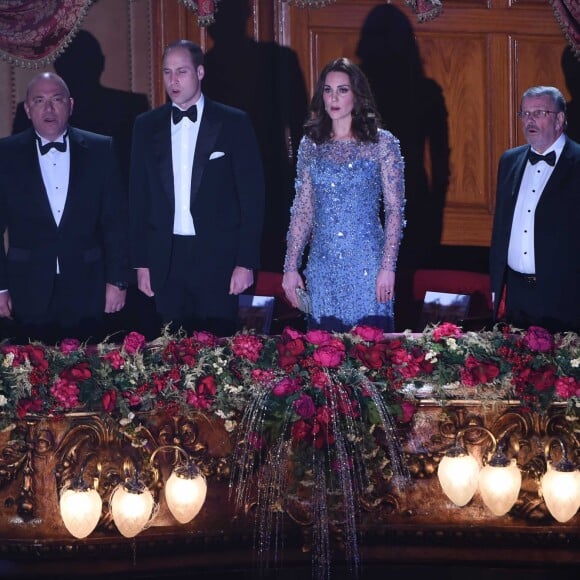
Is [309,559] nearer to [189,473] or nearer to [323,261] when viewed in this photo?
[189,473]

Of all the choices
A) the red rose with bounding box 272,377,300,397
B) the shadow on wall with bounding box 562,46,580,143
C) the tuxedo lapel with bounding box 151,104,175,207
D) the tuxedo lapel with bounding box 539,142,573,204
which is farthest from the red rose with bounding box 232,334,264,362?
the shadow on wall with bounding box 562,46,580,143

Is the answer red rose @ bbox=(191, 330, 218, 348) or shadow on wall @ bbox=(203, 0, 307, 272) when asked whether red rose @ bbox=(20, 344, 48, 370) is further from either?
shadow on wall @ bbox=(203, 0, 307, 272)

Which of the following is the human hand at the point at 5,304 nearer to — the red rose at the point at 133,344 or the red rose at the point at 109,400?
the red rose at the point at 133,344

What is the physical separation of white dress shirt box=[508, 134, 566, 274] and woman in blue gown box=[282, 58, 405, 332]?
550 mm

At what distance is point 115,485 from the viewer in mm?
3172

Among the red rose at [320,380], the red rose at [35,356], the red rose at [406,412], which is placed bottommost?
the red rose at [406,412]

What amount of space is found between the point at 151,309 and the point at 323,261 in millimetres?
1746

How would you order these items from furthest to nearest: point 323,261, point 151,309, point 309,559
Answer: point 151,309 → point 323,261 → point 309,559

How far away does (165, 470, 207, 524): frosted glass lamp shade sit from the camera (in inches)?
122

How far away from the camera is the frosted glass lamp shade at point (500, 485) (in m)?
3.14

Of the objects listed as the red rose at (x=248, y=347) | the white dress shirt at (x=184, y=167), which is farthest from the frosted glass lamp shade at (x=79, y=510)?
the white dress shirt at (x=184, y=167)

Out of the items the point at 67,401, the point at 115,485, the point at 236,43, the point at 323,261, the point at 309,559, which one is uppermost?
the point at 236,43

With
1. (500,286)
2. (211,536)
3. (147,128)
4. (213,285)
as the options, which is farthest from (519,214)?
(211,536)

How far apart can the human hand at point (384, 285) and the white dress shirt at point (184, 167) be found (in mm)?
773
